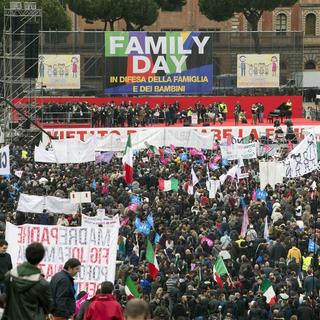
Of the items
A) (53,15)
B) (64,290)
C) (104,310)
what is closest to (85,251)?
(64,290)

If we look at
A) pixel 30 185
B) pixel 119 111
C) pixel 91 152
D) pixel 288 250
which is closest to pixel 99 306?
pixel 288 250

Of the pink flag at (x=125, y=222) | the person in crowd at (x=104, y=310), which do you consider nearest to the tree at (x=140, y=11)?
the pink flag at (x=125, y=222)

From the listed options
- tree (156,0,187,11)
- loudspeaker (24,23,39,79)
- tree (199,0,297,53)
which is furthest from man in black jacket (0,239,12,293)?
tree (156,0,187,11)

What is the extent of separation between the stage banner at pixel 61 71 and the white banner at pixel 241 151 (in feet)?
85.3

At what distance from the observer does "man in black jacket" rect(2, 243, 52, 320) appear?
30.4 ft

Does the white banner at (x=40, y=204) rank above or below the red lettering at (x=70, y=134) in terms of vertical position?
below

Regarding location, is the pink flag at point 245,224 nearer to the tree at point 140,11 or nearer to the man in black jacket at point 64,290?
the man in black jacket at point 64,290

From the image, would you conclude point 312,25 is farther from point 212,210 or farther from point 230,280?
point 230,280

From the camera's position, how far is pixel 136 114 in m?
55.6

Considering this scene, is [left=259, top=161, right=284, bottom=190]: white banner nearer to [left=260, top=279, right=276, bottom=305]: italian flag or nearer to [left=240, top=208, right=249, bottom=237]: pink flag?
[left=240, top=208, right=249, bottom=237]: pink flag

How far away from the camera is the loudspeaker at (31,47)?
4475 cm

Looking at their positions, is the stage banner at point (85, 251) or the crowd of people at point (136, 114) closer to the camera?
the stage banner at point (85, 251)

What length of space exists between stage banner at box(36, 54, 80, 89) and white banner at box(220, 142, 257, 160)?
2599 centimetres

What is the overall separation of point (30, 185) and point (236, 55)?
32.7 metres
